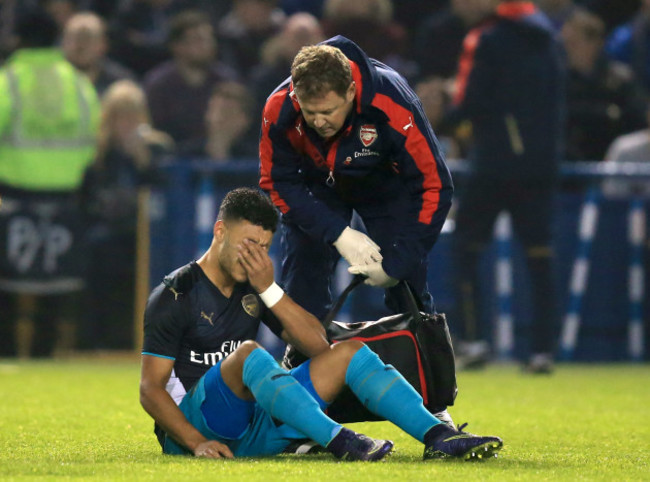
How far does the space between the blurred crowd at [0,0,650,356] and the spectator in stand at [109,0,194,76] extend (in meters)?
0.01

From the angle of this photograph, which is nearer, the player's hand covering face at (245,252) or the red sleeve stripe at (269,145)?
the player's hand covering face at (245,252)

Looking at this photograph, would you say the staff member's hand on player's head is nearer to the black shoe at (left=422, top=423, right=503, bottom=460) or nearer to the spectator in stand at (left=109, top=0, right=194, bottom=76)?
the black shoe at (left=422, top=423, right=503, bottom=460)

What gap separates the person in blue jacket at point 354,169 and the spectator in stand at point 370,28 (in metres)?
5.29

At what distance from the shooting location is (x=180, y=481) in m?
4.14

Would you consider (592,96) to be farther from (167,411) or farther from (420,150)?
(167,411)

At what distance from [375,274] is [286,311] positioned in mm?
735

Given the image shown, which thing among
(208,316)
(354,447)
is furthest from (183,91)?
(354,447)

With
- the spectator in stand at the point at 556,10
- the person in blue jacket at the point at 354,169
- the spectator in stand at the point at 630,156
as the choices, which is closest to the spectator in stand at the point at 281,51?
the spectator in stand at the point at 556,10

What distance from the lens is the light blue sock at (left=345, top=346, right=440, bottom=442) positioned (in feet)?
15.1

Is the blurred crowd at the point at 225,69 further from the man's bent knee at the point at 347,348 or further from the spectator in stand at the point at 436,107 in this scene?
the man's bent knee at the point at 347,348

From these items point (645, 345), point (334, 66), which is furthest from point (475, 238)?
point (334, 66)

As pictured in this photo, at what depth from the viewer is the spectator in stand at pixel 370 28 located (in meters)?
11.2

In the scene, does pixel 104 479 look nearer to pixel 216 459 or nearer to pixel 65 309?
pixel 216 459

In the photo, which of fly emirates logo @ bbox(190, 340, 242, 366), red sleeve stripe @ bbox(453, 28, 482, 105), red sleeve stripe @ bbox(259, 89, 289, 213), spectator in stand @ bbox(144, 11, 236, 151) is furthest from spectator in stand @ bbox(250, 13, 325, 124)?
fly emirates logo @ bbox(190, 340, 242, 366)
